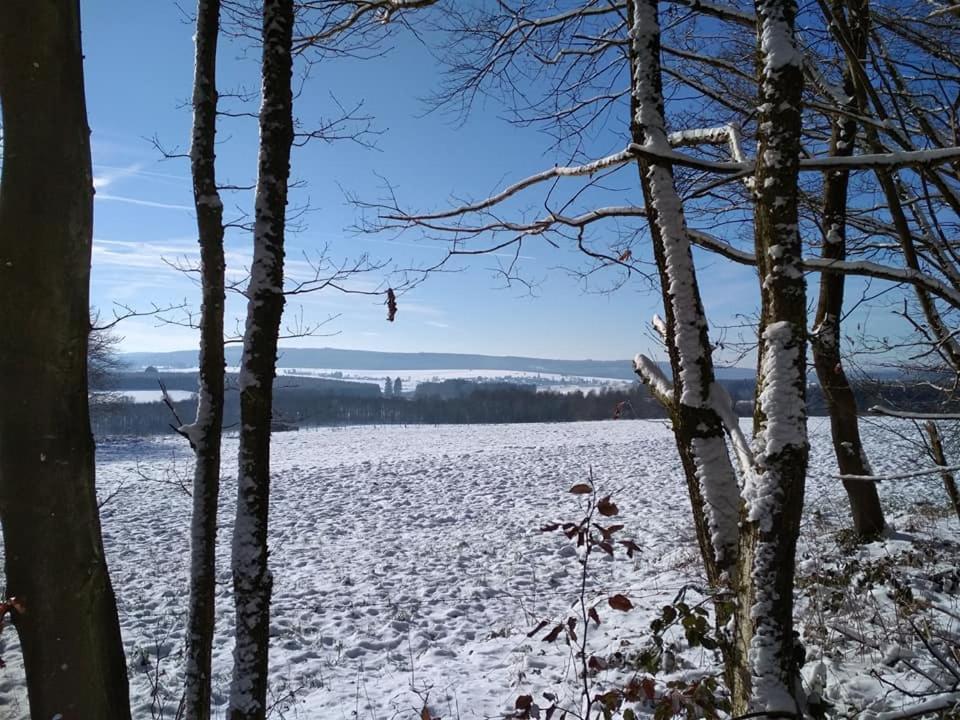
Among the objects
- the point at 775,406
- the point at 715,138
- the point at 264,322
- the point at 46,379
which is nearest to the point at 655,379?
the point at 775,406

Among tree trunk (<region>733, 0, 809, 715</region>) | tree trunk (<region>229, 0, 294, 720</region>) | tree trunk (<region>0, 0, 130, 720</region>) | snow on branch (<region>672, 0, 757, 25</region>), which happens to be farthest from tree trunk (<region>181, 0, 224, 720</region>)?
tree trunk (<region>733, 0, 809, 715</region>)

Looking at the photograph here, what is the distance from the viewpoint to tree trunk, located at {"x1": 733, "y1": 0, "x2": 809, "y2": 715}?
5.54ft

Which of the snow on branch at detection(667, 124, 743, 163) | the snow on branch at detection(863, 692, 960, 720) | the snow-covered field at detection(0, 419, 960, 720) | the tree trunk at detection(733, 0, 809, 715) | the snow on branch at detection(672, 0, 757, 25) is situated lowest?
the snow-covered field at detection(0, 419, 960, 720)

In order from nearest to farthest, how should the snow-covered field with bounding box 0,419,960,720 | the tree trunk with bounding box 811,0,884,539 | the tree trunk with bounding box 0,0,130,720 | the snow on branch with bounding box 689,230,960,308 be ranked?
the tree trunk with bounding box 0,0,130,720, the snow on branch with bounding box 689,230,960,308, the snow-covered field with bounding box 0,419,960,720, the tree trunk with bounding box 811,0,884,539

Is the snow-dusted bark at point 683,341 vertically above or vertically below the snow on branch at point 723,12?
below

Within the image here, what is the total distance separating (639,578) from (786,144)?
22.0 ft

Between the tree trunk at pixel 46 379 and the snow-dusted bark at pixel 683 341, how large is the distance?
192 centimetres

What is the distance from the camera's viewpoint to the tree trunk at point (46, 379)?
1487 mm

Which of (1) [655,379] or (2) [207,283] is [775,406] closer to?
(1) [655,379]

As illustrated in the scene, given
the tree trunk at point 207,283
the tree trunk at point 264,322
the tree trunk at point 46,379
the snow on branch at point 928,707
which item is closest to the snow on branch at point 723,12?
the tree trunk at point 264,322

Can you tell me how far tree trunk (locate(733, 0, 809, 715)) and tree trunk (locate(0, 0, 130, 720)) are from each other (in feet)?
6.23

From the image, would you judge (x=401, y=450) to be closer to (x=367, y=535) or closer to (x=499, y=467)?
(x=499, y=467)

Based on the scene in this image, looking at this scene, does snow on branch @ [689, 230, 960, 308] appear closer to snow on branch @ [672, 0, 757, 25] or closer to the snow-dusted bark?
the snow-dusted bark

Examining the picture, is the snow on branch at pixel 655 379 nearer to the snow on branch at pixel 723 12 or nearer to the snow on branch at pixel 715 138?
the snow on branch at pixel 715 138
